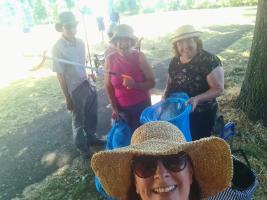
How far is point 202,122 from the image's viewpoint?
345cm

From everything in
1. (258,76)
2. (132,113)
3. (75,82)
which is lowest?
(258,76)

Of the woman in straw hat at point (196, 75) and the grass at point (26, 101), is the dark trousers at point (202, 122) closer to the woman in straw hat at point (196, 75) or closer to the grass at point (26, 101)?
the woman in straw hat at point (196, 75)

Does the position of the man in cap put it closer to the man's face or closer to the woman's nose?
the man's face

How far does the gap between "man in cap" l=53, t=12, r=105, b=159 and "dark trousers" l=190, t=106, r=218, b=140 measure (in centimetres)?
177

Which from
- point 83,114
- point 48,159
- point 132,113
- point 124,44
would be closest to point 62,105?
point 48,159

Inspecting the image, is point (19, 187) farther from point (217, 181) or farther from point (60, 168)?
point (217, 181)

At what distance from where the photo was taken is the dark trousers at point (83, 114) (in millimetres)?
4652

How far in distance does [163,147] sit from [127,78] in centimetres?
222

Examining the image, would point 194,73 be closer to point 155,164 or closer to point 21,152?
point 155,164

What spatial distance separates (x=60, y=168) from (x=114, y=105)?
5.13ft

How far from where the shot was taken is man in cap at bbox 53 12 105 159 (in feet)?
14.1

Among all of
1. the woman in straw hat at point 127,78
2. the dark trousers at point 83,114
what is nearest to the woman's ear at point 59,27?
the dark trousers at point 83,114

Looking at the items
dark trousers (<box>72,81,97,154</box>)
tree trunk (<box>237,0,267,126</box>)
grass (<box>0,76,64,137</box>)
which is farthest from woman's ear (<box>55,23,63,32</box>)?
grass (<box>0,76,64,137</box>)

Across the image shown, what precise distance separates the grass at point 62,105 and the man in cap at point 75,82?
52 cm
